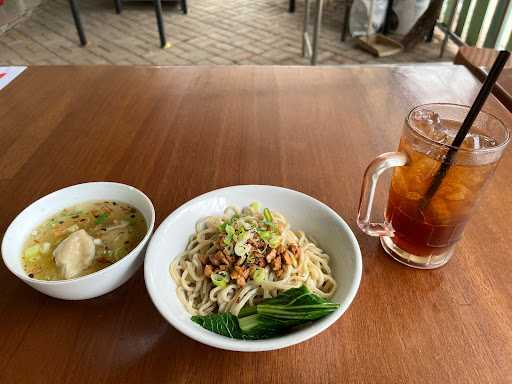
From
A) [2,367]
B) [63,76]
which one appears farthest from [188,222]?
[63,76]

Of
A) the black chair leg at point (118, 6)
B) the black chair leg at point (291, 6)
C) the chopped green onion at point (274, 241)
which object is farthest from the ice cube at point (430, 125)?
the black chair leg at point (118, 6)

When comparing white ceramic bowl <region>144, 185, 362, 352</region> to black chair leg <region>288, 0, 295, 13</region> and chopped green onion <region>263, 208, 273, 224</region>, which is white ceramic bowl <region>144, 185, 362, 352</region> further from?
black chair leg <region>288, 0, 295, 13</region>

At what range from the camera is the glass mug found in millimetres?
706

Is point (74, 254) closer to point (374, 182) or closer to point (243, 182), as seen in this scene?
point (243, 182)

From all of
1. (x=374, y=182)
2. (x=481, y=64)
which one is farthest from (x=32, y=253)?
(x=481, y=64)

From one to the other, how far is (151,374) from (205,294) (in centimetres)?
16

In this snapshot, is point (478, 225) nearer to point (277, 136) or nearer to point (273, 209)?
point (273, 209)

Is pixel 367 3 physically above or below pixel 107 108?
below

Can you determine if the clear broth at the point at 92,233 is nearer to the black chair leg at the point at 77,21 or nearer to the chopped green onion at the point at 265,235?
the chopped green onion at the point at 265,235

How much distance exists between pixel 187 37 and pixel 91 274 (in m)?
4.02

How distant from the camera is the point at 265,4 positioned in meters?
5.19

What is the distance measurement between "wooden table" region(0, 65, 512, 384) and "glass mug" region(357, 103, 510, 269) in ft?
0.19

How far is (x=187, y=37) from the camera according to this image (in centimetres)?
423

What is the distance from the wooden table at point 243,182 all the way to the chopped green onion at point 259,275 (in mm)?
131
